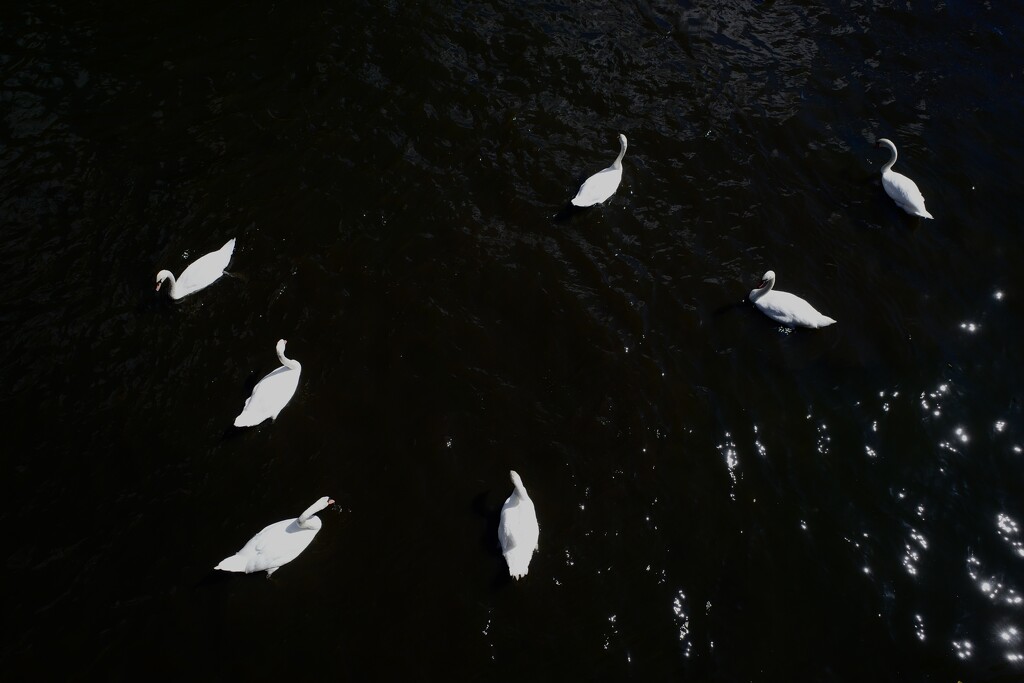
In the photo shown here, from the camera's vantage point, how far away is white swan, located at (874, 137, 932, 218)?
12.1 m

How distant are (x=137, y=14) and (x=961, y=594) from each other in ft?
59.1

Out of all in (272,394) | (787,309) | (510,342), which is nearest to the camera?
(272,394)

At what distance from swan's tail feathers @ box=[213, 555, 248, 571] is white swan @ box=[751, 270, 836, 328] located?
8.28 meters

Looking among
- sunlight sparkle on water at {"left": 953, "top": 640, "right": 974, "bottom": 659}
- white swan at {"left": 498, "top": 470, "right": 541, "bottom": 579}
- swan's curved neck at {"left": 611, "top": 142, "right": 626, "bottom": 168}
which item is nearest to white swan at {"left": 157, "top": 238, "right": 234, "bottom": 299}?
white swan at {"left": 498, "top": 470, "right": 541, "bottom": 579}

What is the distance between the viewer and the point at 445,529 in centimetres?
860

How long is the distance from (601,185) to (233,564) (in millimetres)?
8284

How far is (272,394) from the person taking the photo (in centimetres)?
929

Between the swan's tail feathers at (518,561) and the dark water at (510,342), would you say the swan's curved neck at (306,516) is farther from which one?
the swan's tail feathers at (518,561)

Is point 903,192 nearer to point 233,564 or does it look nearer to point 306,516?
point 306,516

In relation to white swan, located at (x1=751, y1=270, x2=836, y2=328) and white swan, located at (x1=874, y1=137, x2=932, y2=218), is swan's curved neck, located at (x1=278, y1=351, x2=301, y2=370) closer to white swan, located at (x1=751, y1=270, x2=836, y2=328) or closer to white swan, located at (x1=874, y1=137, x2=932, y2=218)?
white swan, located at (x1=751, y1=270, x2=836, y2=328)

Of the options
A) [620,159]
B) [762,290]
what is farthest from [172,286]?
[762,290]

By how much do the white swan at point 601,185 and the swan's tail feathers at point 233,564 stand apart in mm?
7619

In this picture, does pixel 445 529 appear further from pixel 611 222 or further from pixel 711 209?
pixel 711 209

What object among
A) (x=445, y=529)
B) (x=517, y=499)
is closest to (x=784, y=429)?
(x=517, y=499)
